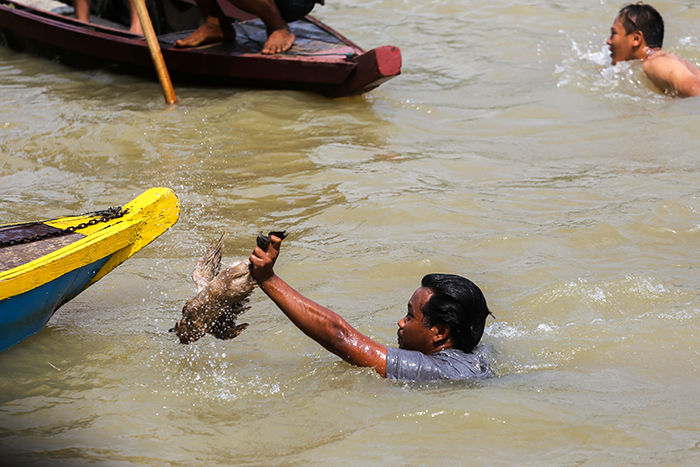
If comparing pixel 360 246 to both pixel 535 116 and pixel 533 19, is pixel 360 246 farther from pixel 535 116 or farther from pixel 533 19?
pixel 533 19

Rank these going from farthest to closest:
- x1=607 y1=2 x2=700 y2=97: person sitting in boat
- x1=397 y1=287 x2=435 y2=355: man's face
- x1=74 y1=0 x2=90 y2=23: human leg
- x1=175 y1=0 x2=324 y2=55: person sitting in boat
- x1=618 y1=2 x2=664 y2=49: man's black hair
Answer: x1=74 y1=0 x2=90 y2=23: human leg
x1=618 y1=2 x2=664 y2=49: man's black hair
x1=607 y1=2 x2=700 y2=97: person sitting in boat
x1=175 y1=0 x2=324 y2=55: person sitting in boat
x1=397 y1=287 x2=435 y2=355: man's face

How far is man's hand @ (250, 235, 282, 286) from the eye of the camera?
2.50 m

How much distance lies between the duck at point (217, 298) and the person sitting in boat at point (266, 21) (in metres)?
4.16

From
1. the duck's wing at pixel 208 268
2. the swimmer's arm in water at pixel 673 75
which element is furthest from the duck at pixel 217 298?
the swimmer's arm in water at pixel 673 75

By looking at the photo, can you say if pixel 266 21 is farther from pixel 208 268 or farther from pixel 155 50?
pixel 208 268

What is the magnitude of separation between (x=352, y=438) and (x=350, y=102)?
4.59 m

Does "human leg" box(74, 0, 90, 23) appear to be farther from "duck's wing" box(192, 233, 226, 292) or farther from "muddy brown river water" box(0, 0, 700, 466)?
"duck's wing" box(192, 233, 226, 292)

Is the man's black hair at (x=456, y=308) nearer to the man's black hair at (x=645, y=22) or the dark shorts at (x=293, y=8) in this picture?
the dark shorts at (x=293, y=8)

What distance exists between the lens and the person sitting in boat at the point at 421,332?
264 centimetres

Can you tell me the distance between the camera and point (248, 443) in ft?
8.11

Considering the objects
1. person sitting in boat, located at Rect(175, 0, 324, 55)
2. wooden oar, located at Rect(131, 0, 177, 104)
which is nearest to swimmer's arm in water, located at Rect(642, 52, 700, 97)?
person sitting in boat, located at Rect(175, 0, 324, 55)

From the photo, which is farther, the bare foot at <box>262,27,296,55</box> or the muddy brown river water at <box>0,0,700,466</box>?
the bare foot at <box>262,27,296,55</box>

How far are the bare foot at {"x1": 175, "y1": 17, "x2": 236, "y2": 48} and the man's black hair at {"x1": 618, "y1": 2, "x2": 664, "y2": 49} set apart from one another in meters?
4.02

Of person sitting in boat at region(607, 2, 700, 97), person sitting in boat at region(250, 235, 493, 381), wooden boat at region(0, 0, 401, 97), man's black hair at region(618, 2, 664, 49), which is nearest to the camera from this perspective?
person sitting in boat at region(250, 235, 493, 381)
